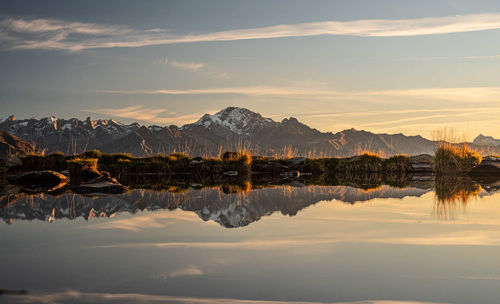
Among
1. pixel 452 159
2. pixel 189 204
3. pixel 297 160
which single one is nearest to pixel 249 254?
pixel 189 204

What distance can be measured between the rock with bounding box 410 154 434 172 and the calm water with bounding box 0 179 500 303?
17.2 m

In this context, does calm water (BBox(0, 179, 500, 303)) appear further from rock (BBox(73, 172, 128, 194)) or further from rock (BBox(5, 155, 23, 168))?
rock (BBox(5, 155, 23, 168))

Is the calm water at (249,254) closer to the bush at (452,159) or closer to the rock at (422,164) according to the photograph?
the bush at (452,159)

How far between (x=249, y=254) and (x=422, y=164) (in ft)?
73.4

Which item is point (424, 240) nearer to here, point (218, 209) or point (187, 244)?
point (187, 244)

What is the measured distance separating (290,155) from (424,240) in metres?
25.5

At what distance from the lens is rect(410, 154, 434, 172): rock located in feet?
79.2

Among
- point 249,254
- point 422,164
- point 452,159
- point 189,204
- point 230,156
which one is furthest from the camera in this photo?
point 230,156

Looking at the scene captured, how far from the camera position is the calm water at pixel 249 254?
314 cm

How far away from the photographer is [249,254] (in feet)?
14.1

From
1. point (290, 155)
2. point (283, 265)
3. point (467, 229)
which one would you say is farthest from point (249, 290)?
point (290, 155)

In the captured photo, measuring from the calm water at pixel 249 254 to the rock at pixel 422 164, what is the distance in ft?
56.6

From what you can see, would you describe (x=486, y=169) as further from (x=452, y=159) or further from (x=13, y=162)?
(x=13, y=162)

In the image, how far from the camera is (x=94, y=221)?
636 centimetres
